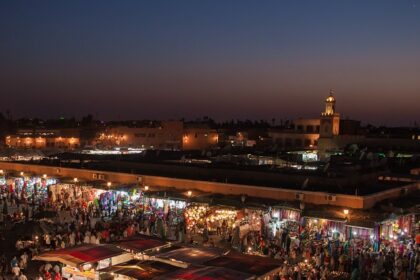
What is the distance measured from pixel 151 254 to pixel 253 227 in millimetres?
7366

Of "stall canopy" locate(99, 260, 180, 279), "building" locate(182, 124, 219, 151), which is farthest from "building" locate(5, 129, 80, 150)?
"stall canopy" locate(99, 260, 180, 279)

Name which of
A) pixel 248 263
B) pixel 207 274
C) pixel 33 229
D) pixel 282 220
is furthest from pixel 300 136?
pixel 207 274

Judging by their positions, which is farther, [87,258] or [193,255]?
[193,255]

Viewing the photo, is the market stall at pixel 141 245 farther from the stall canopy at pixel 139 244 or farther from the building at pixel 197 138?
the building at pixel 197 138

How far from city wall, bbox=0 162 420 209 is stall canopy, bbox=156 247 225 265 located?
713 centimetres

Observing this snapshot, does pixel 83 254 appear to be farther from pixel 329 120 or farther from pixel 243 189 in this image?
pixel 329 120

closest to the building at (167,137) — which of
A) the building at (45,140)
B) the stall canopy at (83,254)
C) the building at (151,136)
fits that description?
the building at (151,136)

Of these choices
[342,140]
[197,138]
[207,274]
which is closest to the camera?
[207,274]

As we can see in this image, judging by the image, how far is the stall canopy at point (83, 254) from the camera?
38.2 feet

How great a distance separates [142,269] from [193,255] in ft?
4.74

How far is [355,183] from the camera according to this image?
2053 centimetres

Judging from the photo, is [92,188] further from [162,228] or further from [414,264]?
[414,264]

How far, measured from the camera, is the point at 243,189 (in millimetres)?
20484

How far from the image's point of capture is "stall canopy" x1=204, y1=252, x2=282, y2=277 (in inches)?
423
